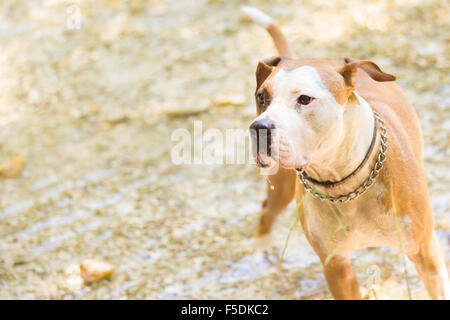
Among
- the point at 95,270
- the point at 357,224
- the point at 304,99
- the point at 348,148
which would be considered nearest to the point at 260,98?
the point at 304,99

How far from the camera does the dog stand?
6.55 ft

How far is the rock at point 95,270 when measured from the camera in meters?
3.47

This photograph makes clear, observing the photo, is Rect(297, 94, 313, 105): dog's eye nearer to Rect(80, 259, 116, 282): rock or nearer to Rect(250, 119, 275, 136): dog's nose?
Rect(250, 119, 275, 136): dog's nose

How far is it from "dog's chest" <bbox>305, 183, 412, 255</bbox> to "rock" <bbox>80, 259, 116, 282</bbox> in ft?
5.26

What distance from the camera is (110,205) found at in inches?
166

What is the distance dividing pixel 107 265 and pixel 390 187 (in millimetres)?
2033

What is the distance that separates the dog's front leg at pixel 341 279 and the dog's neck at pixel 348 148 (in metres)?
0.49

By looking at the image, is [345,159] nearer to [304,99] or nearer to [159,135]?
[304,99]

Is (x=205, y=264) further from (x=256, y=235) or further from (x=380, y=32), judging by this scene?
(x=380, y=32)

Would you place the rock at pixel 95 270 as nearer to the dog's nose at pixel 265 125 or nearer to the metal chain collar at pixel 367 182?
the metal chain collar at pixel 367 182

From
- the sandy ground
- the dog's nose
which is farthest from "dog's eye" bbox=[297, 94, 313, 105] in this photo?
the sandy ground

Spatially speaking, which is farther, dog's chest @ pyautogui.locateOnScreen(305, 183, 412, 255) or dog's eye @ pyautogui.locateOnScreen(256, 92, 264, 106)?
dog's chest @ pyautogui.locateOnScreen(305, 183, 412, 255)

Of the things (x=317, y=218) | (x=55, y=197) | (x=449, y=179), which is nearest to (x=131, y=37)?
(x=55, y=197)

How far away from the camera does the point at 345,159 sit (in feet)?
7.07
